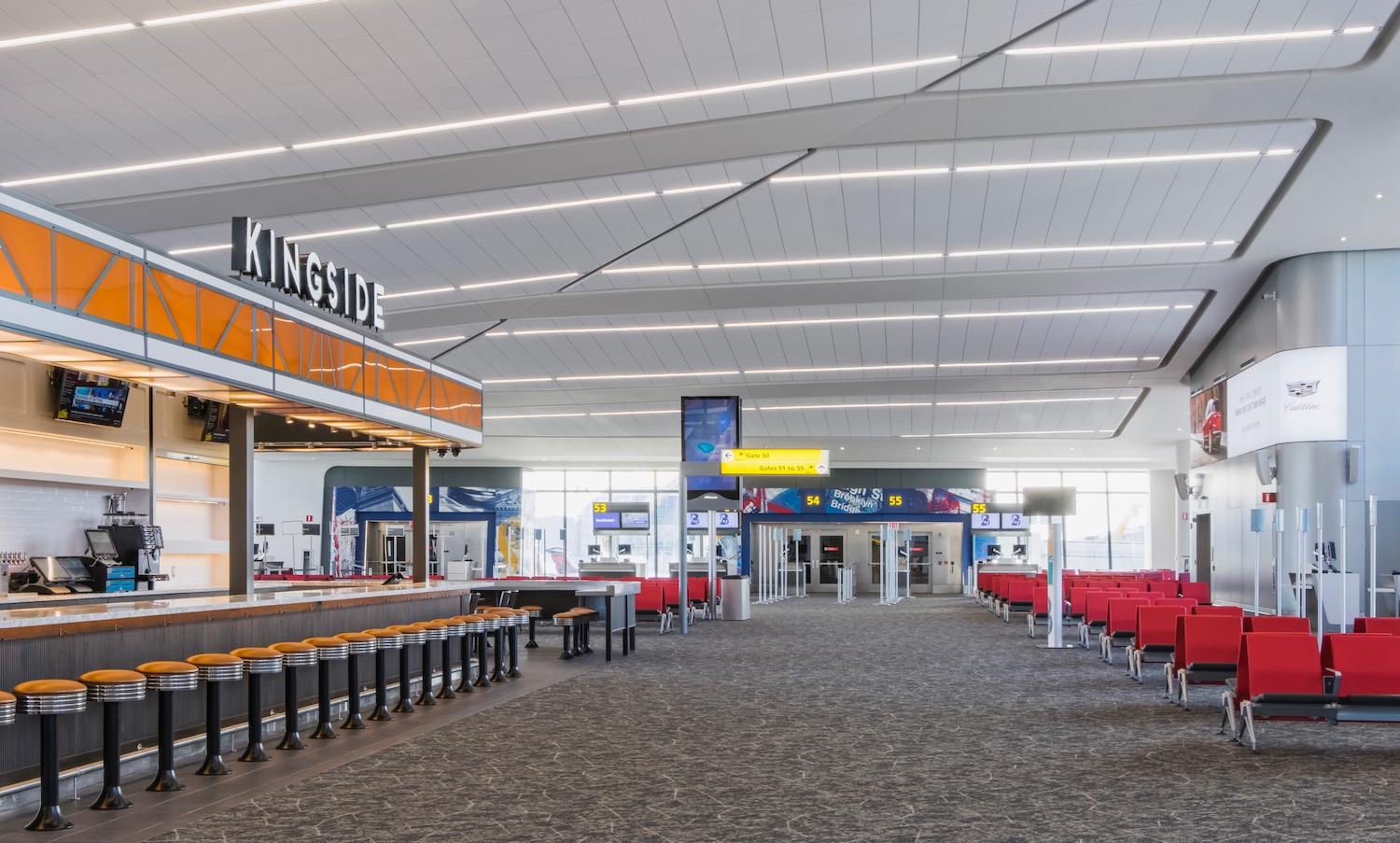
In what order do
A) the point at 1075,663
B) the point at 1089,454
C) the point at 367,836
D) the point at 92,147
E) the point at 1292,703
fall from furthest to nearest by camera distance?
the point at 1089,454
the point at 1075,663
the point at 92,147
the point at 1292,703
the point at 367,836

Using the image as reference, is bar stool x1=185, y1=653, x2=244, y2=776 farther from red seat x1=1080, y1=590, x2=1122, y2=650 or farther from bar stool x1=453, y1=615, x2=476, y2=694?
red seat x1=1080, y1=590, x2=1122, y2=650

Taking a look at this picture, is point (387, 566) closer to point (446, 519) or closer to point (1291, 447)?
point (446, 519)

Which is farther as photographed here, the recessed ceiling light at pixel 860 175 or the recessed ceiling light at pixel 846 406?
the recessed ceiling light at pixel 846 406

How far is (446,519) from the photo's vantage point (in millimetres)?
35188

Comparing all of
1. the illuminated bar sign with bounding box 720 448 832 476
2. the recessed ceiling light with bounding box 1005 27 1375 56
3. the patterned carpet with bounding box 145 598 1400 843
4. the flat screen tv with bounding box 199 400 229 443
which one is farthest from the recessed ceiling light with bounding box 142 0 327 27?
the illuminated bar sign with bounding box 720 448 832 476

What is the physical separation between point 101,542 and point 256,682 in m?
6.70

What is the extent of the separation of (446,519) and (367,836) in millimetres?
30911

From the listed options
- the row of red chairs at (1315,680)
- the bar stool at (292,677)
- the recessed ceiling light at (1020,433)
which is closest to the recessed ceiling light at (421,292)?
the bar stool at (292,677)

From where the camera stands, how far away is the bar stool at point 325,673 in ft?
24.6

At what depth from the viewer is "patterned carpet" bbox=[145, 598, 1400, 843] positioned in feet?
16.8

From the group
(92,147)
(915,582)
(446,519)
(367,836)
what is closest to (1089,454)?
(915,582)

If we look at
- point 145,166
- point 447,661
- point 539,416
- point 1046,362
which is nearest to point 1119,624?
point 447,661

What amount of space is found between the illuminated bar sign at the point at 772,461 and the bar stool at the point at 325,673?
38.9 ft

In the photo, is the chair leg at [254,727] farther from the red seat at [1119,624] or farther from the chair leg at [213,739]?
the red seat at [1119,624]
